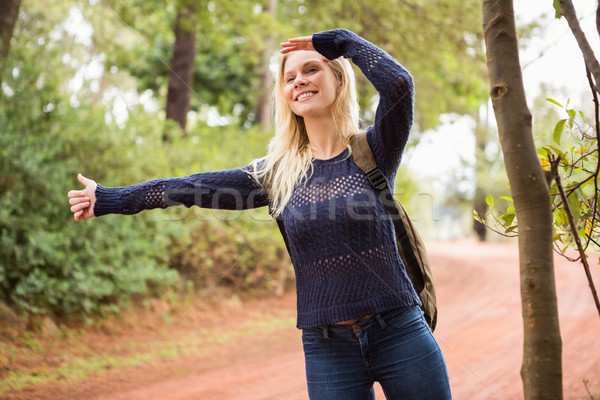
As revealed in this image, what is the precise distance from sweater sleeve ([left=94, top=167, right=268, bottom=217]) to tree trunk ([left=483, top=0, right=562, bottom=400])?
1.12 m

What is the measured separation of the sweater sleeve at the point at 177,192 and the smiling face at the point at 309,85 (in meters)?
0.40

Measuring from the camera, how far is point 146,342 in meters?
6.56

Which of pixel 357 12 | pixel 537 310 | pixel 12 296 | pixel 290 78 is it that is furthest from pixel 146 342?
pixel 357 12

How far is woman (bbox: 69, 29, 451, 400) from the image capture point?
2047mm

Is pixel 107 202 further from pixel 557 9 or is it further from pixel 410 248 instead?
pixel 557 9

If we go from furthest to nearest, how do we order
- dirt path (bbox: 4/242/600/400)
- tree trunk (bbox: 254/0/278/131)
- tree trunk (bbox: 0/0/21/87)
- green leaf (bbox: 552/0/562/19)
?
1. tree trunk (bbox: 254/0/278/131)
2. tree trunk (bbox: 0/0/21/87)
3. dirt path (bbox: 4/242/600/400)
4. green leaf (bbox: 552/0/562/19)

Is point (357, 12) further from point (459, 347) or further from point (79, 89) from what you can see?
point (459, 347)

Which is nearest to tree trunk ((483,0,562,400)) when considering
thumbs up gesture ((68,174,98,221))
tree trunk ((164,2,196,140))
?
thumbs up gesture ((68,174,98,221))

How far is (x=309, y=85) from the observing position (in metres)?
2.35

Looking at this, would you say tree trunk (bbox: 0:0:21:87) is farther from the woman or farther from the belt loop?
the belt loop

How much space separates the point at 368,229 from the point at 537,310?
674 mm

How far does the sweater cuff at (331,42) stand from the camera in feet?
7.57

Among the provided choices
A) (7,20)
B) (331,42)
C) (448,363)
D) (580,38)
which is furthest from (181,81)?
(580,38)

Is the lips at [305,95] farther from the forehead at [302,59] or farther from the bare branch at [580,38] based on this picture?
the bare branch at [580,38]
